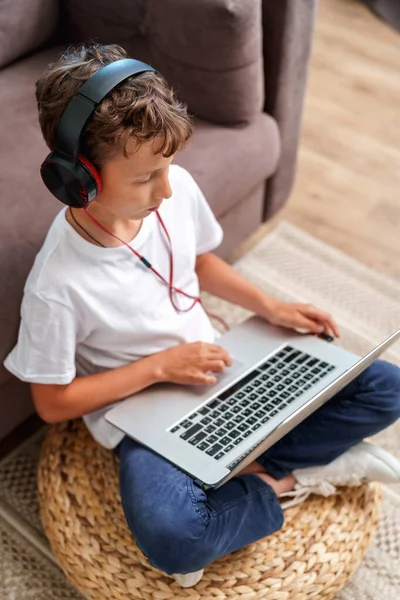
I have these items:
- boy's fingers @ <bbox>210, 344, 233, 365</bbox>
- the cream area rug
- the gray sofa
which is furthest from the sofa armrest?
boy's fingers @ <bbox>210, 344, 233, 365</bbox>

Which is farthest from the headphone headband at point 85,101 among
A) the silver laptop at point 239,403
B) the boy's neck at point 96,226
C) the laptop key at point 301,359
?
the laptop key at point 301,359

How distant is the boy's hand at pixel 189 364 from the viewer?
1.21 m

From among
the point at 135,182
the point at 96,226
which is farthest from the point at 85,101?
the point at 96,226

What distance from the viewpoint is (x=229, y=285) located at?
1401mm

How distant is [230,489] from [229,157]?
688mm

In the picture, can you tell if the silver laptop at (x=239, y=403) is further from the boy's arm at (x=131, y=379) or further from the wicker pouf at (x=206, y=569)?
the wicker pouf at (x=206, y=569)

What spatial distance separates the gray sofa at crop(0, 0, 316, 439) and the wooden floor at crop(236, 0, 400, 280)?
1.11 feet

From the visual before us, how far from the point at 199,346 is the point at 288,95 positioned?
0.74m

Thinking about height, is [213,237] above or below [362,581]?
above

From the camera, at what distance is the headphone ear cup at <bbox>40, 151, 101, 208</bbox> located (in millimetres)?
975

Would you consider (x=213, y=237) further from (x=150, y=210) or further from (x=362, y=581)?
(x=362, y=581)

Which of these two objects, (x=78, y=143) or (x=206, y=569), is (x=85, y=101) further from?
(x=206, y=569)

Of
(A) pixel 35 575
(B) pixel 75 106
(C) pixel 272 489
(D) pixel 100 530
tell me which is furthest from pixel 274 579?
(B) pixel 75 106

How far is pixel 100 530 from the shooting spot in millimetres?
1269
